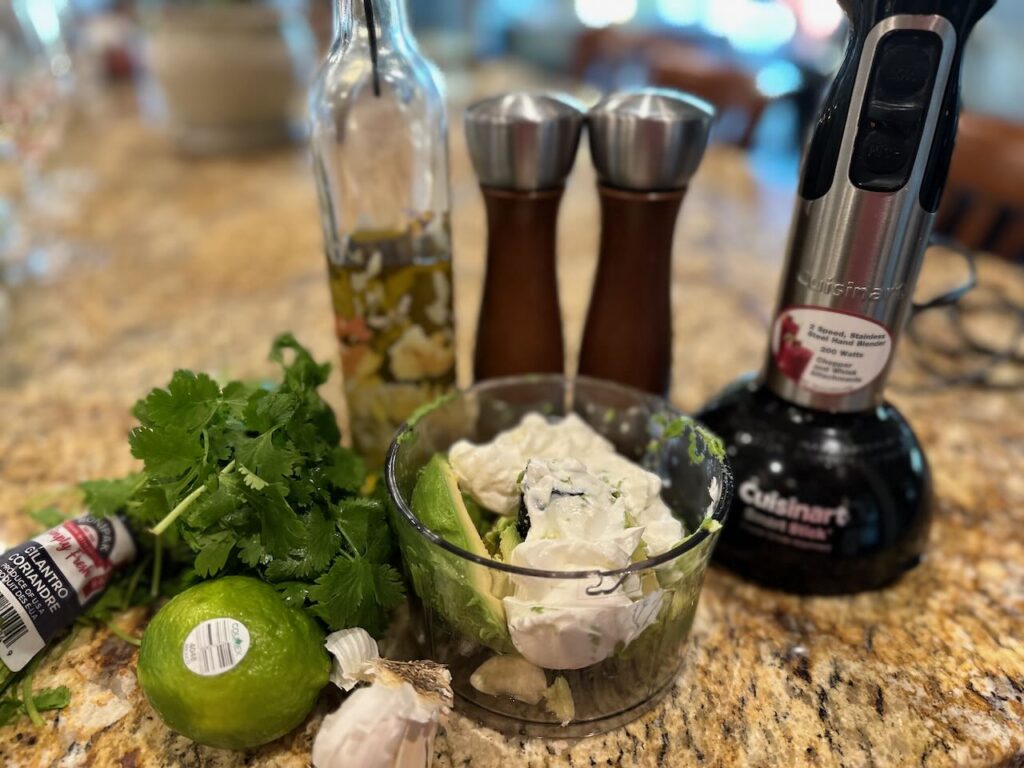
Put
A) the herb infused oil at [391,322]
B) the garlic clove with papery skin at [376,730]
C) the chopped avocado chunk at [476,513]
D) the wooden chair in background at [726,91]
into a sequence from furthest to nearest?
the wooden chair in background at [726,91] → the herb infused oil at [391,322] → the chopped avocado chunk at [476,513] → the garlic clove with papery skin at [376,730]

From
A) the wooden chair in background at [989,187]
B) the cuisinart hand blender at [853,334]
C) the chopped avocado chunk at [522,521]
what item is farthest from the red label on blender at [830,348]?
the wooden chair in background at [989,187]

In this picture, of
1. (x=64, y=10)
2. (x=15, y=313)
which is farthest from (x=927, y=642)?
(x=64, y=10)

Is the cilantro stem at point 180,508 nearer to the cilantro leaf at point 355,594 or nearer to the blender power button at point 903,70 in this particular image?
the cilantro leaf at point 355,594

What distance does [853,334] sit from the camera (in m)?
0.48

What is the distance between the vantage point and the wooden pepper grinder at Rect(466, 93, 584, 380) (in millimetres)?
500

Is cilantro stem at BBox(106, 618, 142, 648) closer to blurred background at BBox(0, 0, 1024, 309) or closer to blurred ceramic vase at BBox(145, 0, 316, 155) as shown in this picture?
blurred background at BBox(0, 0, 1024, 309)

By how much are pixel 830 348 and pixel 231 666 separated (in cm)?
42

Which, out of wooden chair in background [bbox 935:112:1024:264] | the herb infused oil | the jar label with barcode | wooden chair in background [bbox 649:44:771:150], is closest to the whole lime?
the jar label with barcode

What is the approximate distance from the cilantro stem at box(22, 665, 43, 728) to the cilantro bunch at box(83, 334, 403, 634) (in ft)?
0.36

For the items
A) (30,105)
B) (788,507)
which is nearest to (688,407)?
(788,507)

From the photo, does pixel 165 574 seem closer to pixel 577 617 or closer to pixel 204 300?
pixel 577 617

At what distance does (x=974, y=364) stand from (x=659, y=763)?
0.72 meters

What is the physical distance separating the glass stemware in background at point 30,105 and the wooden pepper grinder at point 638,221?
0.93 metres

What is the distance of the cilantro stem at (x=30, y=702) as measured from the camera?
419 millimetres
